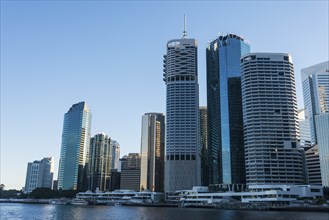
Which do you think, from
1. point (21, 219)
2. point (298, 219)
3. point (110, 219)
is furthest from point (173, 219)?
point (21, 219)

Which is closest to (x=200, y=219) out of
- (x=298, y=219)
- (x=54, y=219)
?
(x=298, y=219)

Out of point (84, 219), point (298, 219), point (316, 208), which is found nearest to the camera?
point (298, 219)

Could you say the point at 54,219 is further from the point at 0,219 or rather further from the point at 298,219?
the point at 298,219

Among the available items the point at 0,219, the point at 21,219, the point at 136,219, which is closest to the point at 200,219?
the point at 136,219

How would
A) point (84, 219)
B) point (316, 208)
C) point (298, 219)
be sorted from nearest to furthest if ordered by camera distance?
point (298, 219)
point (84, 219)
point (316, 208)

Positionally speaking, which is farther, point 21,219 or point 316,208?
point 316,208

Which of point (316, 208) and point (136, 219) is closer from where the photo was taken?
point (136, 219)

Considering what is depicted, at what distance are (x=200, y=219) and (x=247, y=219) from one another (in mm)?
14284

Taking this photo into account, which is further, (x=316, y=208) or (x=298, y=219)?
(x=316, y=208)

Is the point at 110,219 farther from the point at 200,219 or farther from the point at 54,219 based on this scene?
the point at 200,219

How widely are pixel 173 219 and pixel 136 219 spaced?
13.3m

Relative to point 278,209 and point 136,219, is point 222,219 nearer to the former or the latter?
point 136,219

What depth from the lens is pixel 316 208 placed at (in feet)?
564

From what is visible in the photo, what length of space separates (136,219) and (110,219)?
861 cm
